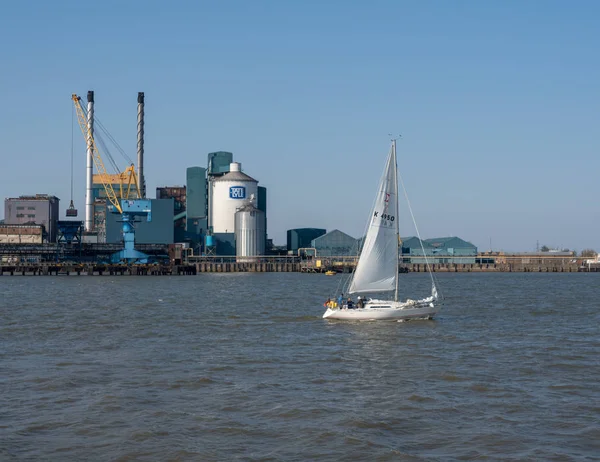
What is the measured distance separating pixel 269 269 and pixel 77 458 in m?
155

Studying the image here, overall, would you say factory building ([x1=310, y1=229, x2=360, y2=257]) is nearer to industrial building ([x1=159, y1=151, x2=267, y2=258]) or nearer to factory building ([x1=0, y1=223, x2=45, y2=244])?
industrial building ([x1=159, y1=151, x2=267, y2=258])

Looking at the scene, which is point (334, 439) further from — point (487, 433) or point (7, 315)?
point (7, 315)

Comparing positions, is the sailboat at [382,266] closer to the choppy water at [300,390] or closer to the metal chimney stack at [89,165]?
the choppy water at [300,390]

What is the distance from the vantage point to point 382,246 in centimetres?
4694

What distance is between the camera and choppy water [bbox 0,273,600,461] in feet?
64.7

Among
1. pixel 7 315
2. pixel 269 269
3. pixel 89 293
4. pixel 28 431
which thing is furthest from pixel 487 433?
pixel 269 269

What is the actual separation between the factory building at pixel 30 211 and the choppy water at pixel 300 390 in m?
141

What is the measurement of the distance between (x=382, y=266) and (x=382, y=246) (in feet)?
3.87

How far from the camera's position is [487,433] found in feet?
67.7

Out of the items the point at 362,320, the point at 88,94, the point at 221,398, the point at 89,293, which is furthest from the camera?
the point at 88,94

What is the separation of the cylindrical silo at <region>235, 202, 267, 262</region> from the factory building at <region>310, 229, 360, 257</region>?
22.5 meters

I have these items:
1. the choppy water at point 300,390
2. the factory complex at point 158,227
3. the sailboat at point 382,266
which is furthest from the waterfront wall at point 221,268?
the sailboat at point 382,266

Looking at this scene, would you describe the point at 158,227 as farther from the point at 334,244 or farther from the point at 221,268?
the point at 334,244

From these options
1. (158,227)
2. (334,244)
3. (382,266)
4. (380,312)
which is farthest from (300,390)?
(334,244)
